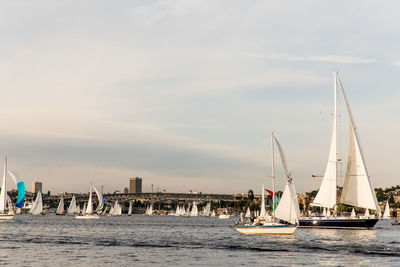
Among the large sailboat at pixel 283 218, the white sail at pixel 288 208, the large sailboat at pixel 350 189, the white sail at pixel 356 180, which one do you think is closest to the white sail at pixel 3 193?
the large sailboat at pixel 350 189

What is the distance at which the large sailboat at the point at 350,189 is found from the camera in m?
89.5

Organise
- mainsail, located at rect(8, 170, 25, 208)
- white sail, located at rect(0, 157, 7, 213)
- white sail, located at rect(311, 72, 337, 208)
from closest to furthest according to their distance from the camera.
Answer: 1. white sail, located at rect(311, 72, 337, 208)
2. white sail, located at rect(0, 157, 7, 213)
3. mainsail, located at rect(8, 170, 25, 208)

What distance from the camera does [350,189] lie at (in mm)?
92250

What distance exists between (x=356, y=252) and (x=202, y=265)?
18.5m

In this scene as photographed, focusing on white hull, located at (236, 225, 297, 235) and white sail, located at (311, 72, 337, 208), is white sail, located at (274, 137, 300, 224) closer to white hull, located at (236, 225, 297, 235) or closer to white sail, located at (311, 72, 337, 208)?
white hull, located at (236, 225, 297, 235)

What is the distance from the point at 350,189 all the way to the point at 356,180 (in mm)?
1825

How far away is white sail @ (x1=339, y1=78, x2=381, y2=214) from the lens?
90.2 metres

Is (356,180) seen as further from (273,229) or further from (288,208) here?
(273,229)

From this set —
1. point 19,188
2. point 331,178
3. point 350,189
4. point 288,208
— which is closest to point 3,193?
point 19,188

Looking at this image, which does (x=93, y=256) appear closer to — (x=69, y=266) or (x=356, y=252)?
(x=69, y=266)

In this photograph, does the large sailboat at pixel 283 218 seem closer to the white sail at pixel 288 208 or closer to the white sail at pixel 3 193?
the white sail at pixel 288 208

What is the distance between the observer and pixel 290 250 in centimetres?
5894

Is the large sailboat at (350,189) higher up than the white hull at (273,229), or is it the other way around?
the large sailboat at (350,189)

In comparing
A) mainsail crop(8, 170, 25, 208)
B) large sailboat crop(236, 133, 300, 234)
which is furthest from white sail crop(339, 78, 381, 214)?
mainsail crop(8, 170, 25, 208)
